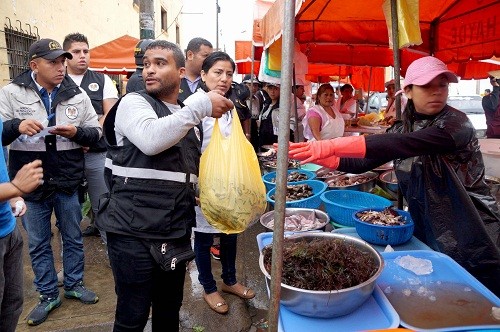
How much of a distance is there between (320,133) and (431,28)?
6.54 ft

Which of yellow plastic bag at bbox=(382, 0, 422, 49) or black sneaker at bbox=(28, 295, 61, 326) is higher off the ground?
yellow plastic bag at bbox=(382, 0, 422, 49)

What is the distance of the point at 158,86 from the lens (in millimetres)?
2059

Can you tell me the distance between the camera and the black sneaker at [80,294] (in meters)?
3.34

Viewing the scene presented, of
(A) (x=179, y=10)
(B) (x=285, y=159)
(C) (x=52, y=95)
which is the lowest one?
(B) (x=285, y=159)

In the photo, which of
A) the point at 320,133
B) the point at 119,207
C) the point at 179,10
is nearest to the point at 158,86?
the point at 119,207

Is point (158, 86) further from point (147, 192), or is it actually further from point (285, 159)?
point (285, 159)

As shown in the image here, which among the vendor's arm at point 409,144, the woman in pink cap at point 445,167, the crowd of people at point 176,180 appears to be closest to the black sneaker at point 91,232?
the crowd of people at point 176,180

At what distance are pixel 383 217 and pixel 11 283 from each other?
2.37 m

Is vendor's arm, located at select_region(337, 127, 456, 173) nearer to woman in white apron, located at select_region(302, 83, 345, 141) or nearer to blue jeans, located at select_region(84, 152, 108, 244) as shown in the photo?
blue jeans, located at select_region(84, 152, 108, 244)

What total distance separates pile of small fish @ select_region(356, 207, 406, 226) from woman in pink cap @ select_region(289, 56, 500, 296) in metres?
0.21

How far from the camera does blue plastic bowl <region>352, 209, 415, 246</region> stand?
7.30 feet

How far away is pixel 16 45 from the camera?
263 inches

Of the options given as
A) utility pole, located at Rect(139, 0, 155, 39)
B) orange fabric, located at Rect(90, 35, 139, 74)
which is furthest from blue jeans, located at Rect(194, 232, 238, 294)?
orange fabric, located at Rect(90, 35, 139, 74)

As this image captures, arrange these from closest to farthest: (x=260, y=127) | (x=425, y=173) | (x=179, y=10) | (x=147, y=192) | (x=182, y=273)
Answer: (x=147, y=192) < (x=425, y=173) < (x=182, y=273) < (x=260, y=127) < (x=179, y=10)
